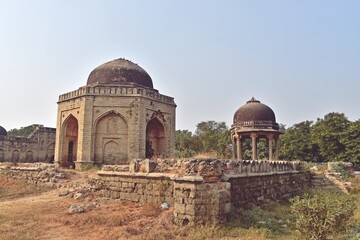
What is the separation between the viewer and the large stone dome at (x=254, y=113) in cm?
1819

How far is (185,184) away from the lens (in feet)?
21.0

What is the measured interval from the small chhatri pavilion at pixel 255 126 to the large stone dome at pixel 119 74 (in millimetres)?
6111

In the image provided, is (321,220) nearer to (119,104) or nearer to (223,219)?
(223,219)

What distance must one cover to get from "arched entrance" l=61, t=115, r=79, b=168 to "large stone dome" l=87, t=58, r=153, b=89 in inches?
107

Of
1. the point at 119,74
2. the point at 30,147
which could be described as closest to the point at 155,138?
the point at 119,74

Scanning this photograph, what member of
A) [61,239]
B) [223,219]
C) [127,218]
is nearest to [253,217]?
[223,219]

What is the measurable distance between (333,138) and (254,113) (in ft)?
29.8

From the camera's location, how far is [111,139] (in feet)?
55.6

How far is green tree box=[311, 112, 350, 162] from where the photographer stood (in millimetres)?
22938

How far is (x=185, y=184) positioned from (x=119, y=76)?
505 inches

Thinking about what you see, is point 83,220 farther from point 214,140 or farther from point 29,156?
point 29,156

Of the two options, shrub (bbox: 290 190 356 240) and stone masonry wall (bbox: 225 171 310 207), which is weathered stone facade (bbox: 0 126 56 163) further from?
shrub (bbox: 290 190 356 240)

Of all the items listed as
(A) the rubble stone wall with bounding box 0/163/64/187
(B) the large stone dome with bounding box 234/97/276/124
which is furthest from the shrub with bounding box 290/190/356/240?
(B) the large stone dome with bounding box 234/97/276/124

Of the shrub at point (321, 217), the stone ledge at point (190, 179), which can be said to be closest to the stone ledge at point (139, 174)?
the stone ledge at point (190, 179)
